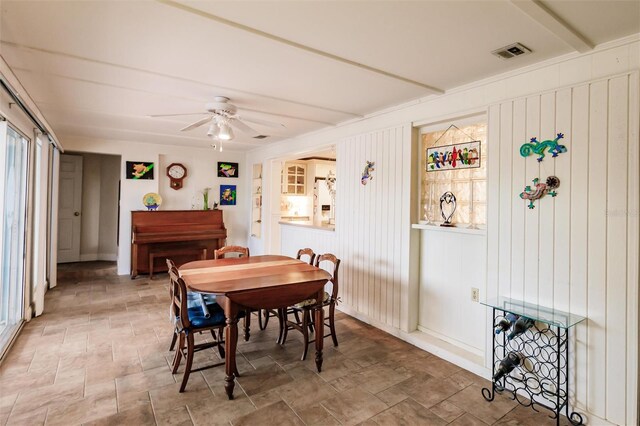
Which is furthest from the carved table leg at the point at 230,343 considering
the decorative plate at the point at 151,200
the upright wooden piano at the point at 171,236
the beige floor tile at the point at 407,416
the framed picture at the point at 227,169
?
the framed picture at the point at 227,169

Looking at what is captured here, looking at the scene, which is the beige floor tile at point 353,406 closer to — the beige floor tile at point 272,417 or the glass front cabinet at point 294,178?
the beige floor tile at point 272,417

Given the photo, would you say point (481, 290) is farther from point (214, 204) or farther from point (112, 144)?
point (112, 144)

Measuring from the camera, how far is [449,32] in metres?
1.93

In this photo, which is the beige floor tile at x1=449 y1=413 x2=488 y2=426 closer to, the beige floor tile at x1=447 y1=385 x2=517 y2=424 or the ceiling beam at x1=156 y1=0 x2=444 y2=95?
the beige floor tile at x1=447 y1=385 x2=517 y2=424

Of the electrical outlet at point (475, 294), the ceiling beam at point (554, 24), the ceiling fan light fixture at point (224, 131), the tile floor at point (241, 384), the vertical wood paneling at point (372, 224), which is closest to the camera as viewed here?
the ceiling beam at point (554, 24)

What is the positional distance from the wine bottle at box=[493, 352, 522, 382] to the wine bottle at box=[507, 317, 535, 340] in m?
0.19

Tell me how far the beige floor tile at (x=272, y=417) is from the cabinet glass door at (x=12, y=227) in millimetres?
2276

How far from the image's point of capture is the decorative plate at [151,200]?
582cm

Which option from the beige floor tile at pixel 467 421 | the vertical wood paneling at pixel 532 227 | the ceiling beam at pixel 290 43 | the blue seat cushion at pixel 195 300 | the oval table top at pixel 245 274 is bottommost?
the beige floor tile at pixel 467 421

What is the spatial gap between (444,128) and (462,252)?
3.74ft

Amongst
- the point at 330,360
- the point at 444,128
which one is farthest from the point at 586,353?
the point at 444,128

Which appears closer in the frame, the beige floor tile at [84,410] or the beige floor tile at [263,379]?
the beige floor tile at [84,410]

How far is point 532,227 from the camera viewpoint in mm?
2346

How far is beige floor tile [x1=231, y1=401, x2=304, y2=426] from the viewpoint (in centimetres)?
204
